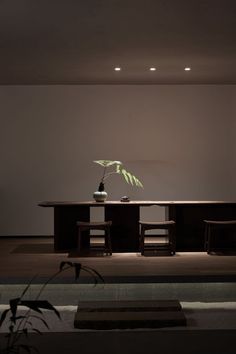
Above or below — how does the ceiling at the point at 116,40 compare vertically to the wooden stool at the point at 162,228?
above

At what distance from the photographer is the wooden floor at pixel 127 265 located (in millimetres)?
5121

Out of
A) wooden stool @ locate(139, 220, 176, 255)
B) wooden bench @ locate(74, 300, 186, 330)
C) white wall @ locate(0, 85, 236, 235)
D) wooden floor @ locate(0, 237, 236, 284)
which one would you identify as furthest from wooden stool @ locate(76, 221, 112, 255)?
wooden bench @ locate(74, 300, 186, 330)

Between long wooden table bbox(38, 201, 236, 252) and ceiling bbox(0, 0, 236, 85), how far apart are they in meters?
1.89

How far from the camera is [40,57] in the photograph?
6402 mm

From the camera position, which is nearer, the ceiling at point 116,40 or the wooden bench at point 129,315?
the wooden bench at point 129,315

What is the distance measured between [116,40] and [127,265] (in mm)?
2498

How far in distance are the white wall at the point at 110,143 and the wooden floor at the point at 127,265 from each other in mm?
1412

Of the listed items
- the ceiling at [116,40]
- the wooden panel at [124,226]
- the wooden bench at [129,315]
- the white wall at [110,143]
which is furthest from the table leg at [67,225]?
the wooden bench at [129,315]

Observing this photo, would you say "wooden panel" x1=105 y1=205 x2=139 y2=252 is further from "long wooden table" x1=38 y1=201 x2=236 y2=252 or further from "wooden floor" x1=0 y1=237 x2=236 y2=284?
"wooden floor" x1=0 y1=237 x2=236 y2=284

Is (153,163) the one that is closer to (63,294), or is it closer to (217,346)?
(63,294)

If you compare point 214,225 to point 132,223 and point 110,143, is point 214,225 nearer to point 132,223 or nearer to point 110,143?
point 132,223

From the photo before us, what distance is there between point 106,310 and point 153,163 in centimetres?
503

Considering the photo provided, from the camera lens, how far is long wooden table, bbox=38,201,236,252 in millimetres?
6922

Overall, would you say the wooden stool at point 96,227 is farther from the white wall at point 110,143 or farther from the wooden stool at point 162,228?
the white wall at point 110,143
